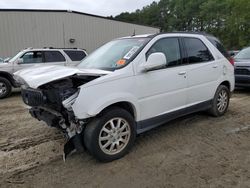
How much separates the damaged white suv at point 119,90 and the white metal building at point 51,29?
15.1 metres

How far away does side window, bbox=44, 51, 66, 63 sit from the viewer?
33.4 feet

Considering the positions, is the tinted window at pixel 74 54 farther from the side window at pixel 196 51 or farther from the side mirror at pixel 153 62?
the side mirror at pixel 153 62

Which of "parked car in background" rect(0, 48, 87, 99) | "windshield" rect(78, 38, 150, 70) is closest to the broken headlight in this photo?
"windshield" rect(78, 38, 150, 70)

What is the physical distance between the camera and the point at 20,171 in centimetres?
347

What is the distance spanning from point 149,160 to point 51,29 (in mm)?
17500

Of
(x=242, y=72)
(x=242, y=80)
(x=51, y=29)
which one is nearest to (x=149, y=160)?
(x=242, y=80)

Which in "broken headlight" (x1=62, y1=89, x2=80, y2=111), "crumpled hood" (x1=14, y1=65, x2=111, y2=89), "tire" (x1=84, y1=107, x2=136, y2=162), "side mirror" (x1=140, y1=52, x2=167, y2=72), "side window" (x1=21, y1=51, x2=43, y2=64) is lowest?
"tire" (x1=84, y1=107, x2=136, y2=162)

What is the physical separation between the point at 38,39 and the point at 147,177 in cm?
1765

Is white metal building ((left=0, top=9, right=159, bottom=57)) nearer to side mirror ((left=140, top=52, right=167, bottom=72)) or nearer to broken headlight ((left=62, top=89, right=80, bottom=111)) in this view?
side mirror ((left=140, top=52, right=167, bottom=72))

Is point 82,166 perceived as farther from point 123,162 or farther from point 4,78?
point 4,78

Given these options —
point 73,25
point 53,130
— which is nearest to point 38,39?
point 73,25

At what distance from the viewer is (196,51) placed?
494cm

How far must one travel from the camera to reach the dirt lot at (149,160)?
3188 millimetres

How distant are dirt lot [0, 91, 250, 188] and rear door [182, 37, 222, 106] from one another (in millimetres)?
626
